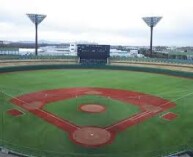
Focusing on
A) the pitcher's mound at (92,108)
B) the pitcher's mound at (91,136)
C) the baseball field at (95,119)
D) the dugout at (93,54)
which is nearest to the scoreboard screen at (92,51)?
the dugout at (93,54)

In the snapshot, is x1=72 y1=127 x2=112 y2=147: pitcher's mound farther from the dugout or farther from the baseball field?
the dugout

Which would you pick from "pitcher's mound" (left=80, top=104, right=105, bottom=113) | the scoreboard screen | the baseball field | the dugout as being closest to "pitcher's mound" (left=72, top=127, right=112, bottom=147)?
the baseball field

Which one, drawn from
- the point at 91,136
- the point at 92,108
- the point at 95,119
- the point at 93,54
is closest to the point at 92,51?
the point at 93,54

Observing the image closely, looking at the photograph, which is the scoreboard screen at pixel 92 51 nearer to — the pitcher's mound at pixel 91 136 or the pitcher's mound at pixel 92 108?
the pitcher's mound at pixel 92 108

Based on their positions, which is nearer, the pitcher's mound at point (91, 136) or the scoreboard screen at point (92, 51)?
the pitcher's mound at point (91, 136)

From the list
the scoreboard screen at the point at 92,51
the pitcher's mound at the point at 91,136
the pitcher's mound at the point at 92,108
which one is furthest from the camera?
the scoreboard screen at the point at 92,51

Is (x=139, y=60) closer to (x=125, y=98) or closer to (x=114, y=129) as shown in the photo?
(x=125, y=98)
